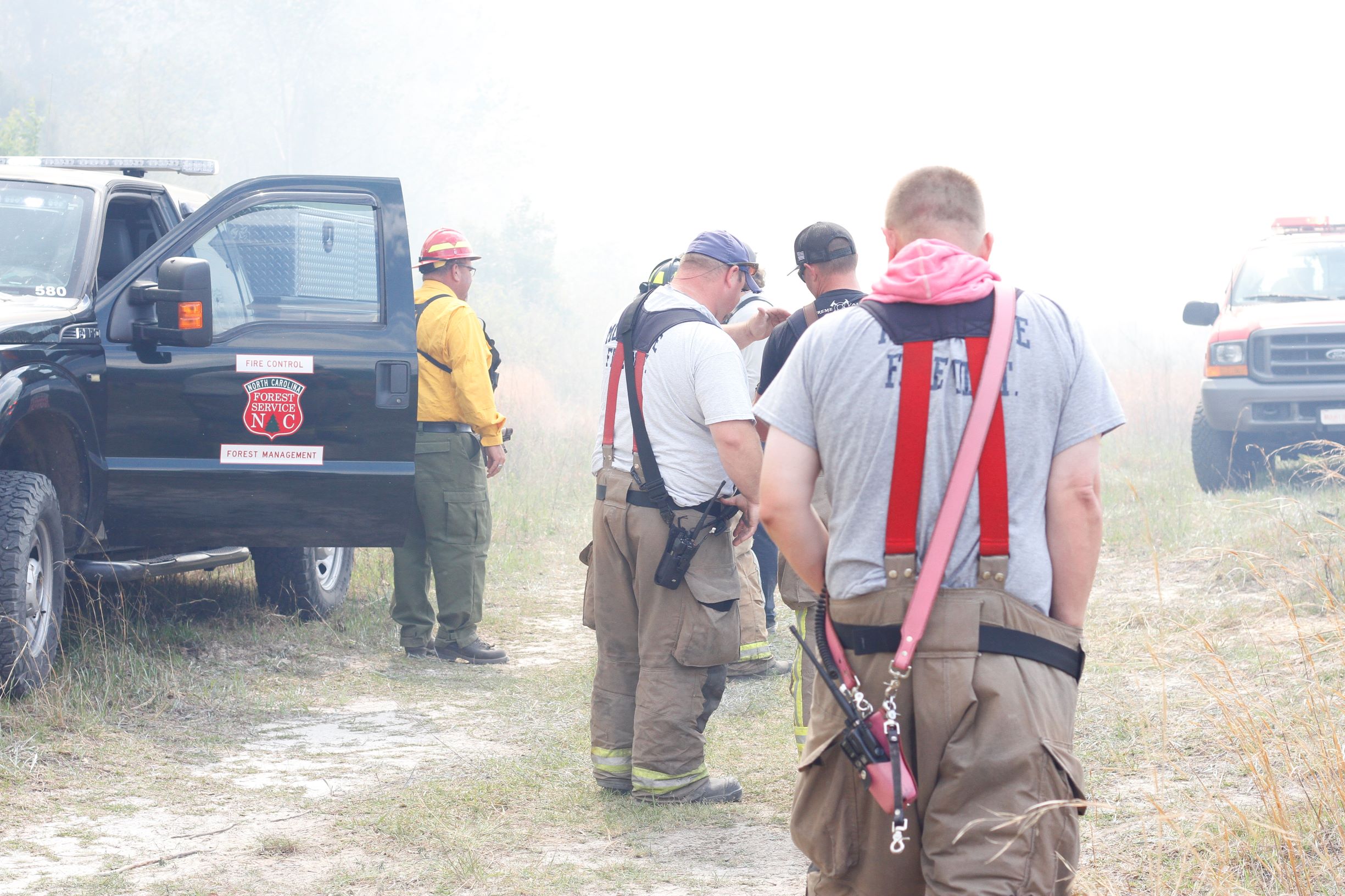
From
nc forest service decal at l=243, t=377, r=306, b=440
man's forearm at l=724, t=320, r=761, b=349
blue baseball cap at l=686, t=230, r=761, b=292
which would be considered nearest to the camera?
blue baseball cap at l=686, t=230, r=761, b=292

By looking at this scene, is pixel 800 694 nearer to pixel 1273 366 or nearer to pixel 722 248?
pixel 722 248

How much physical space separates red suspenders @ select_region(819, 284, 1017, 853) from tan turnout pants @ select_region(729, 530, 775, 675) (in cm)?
204

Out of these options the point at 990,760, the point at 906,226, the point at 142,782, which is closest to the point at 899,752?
the point at 990,760

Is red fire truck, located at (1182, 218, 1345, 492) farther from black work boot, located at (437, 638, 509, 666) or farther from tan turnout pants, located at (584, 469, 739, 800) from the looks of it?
tan turnout pants, located at (584, 469, 739, 800)

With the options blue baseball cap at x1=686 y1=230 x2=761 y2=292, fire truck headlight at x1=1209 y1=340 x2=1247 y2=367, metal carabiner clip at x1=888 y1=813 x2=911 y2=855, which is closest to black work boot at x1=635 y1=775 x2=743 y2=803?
blue baseball cap at x1=686 y1=230 x2=761 y2=292

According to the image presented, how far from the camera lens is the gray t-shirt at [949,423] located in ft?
7.12

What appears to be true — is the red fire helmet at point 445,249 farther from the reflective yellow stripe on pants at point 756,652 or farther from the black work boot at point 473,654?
the reflective yellow stripe on pants at point 756,652

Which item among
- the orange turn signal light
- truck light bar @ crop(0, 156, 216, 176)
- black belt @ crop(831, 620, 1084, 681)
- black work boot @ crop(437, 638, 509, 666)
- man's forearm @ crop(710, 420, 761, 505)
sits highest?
truck light bar @ crop(0, 156, 216, 176)

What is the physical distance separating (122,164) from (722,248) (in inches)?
137

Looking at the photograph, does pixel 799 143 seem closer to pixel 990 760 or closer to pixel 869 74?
Answer: pixel 869 74

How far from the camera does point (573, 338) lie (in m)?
32.7

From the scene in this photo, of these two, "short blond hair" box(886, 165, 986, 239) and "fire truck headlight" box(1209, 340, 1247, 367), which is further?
"fire truck headlight" box(1209, 340, 1247, 367)

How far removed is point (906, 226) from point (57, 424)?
13.1 feet

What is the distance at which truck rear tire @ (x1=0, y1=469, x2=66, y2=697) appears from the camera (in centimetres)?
460
